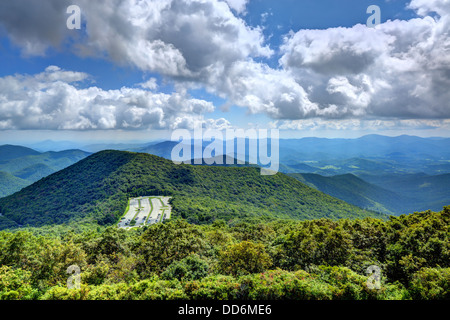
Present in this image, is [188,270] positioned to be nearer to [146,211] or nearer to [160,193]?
[146,211]

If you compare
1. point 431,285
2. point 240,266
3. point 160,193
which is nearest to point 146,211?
point 160,193

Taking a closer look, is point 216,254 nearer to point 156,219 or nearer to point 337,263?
point 337,263

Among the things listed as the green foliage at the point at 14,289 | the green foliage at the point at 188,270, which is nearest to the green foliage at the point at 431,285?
the green foliage at the point at 188,270

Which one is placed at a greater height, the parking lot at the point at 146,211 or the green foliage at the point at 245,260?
the green foliage at the point at 245,260

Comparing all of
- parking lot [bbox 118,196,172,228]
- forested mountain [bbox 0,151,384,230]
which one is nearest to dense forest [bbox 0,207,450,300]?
parking lot [bbox 118,196,172,228]

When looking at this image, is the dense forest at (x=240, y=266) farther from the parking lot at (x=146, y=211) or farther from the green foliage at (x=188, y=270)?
the parking lot at (x=146, y=211)
